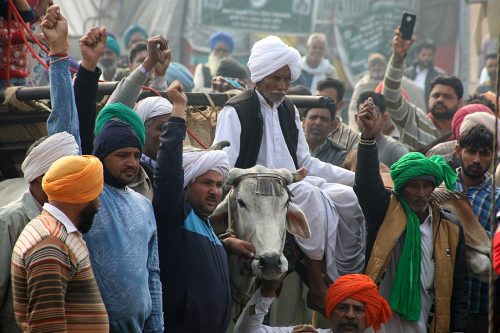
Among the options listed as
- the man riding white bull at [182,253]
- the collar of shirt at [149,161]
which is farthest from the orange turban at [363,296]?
the collar of shirt at [149,161]

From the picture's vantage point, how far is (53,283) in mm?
6727

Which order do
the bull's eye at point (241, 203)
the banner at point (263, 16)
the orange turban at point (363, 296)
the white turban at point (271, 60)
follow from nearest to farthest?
the bull's eye at point (241, 203) < the orange turban at point (363, 296) < the white turban at point (271, 60) < the banner at point (263, 16)

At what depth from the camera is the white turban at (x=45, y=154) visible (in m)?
7.59

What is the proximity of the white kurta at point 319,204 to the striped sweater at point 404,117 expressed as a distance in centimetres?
320

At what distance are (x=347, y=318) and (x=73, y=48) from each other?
8.06 meters

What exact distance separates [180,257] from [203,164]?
2.12 feet

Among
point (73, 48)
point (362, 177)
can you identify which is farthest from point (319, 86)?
point (362, 177)

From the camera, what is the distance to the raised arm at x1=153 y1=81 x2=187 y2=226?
8.09 meters

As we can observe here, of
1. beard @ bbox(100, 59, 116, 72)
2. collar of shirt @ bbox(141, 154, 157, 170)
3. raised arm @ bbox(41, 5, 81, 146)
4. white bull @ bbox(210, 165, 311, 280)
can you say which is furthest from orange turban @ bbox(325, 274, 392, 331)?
beard @ bbox(100, 59, 116, 72)

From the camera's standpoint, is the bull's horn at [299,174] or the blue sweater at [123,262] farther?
the bull's horn at [299,174]

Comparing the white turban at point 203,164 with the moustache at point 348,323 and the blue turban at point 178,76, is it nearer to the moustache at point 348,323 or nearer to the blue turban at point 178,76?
the moustache at point 348,323

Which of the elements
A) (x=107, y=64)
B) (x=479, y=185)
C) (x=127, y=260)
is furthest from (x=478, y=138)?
(x=107, y=64)

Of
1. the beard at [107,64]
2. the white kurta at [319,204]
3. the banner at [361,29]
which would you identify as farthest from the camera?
the banner at [361,29]

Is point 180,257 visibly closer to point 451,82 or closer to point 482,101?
point 451,82
